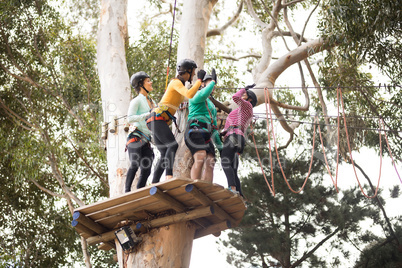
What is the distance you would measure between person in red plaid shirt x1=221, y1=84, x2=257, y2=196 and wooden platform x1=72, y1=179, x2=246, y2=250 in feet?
0.76

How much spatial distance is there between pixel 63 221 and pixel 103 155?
135 inches

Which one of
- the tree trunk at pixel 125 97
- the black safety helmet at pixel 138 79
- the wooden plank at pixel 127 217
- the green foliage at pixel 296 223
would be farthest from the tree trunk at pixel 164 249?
the green foliage at pixel 296 223

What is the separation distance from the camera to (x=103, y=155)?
8.94 meters

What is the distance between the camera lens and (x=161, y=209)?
471 cm

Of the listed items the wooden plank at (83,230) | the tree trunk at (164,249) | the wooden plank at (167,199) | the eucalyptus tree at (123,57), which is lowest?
the tree trunk at (164,249)

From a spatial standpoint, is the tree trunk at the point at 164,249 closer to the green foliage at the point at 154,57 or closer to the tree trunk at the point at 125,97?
the tree trunk at the point at 125,97

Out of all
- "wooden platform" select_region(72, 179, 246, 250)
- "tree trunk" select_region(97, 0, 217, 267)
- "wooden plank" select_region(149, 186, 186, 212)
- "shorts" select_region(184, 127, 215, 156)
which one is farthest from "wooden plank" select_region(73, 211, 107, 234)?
"shorts" select_region(184, 127, 215, 156)

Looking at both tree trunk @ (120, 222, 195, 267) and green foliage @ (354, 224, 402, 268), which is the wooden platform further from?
green foliage @ (354, 224, 402, 268)

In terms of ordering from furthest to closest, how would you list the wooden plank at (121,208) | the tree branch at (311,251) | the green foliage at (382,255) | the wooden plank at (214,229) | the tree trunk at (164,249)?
the tree branch at (311,251), the green foliage at (382,255), the wooden plank at (214,229), the tree trunk at (164,249), the wooden plank at (121,208)

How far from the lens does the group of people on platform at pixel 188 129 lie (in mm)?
4582

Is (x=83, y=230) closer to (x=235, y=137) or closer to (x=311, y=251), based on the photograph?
(x=235, y=137)

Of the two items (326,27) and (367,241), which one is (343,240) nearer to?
(367,241)

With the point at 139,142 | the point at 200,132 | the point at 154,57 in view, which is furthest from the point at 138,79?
the point at 154,57

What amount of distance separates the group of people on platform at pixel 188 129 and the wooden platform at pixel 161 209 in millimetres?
205
